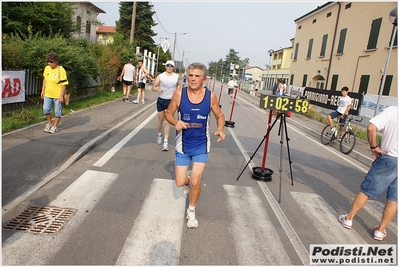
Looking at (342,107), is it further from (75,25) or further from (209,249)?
(75,25)

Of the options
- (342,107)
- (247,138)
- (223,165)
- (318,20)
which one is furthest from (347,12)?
(223,165)

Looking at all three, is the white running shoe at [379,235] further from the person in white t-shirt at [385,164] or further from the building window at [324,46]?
the building window at [324,46]

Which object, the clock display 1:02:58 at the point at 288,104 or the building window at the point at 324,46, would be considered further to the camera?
the building window at the point at 324,46

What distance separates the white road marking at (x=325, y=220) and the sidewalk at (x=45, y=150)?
401 cm

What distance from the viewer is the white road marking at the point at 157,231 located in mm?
3049

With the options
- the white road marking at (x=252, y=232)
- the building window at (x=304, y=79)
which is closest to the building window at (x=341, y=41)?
the building window at (x=304, y=79)

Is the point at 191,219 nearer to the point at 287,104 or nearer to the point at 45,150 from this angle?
the point at 287,104

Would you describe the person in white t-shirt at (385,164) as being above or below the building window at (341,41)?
below

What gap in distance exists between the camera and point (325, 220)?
4.29 meters

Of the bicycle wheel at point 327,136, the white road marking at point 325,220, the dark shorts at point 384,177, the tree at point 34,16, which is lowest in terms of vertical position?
the white road marking at point 325,220

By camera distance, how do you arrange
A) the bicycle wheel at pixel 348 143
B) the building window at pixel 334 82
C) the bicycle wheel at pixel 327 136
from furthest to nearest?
the building window at pixel 334 82, the bicycle wheel at pixel 327 136, the bicycle wheel at pixel 348 143

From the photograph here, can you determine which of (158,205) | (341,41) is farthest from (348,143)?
(341,41)

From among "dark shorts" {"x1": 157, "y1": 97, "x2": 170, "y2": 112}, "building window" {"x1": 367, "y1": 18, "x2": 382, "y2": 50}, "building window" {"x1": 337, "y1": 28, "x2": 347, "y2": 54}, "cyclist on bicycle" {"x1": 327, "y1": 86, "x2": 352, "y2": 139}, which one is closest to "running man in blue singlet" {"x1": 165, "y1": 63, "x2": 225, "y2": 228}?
"dark shorts" {"x1": 157, "y1": 97, "x2": 170, "y2": 112}

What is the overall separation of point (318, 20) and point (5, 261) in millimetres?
31513
